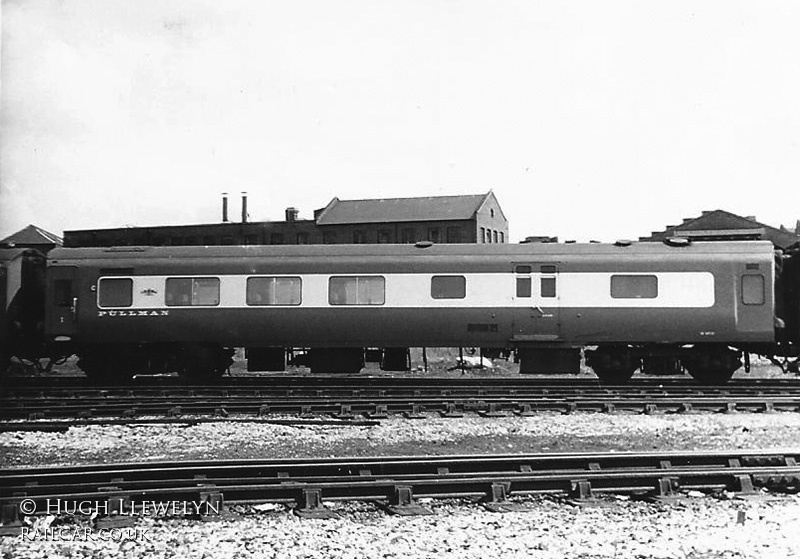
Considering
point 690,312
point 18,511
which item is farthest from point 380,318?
point 18,511

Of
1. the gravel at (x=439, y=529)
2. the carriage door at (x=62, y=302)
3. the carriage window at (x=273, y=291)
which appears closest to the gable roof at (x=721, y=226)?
the carriage window at (x=273, y=291)

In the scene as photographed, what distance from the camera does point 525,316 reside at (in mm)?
18250

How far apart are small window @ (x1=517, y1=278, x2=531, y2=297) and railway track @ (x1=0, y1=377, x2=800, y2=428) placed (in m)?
2.13

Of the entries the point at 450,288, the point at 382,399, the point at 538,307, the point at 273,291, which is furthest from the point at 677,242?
the point at 273,291

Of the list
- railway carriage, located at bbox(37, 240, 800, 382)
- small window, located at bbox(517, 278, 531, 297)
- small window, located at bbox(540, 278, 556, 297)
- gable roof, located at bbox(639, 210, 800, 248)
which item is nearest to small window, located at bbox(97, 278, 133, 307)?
railway carriage, located at bbox(37, 240, 800, 382)

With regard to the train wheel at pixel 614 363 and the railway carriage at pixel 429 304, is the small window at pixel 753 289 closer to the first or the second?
the railway carriage at pixel 429 304

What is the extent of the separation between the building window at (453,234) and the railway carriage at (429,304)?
125ft

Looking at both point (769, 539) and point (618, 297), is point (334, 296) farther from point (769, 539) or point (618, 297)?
point (769, 539)

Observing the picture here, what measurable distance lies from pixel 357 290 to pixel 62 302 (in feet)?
23.6

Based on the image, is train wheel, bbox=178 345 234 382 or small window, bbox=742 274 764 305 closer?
small window, bbox=742 274 764 305

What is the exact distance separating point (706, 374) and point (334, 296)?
8.94 m

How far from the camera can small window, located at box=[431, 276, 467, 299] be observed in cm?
1838

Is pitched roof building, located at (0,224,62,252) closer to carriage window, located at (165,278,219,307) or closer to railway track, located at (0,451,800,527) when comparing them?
carriage window, located at (165,278,219,307)

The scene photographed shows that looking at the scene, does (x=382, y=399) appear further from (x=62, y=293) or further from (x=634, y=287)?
(x=62, y=293)
